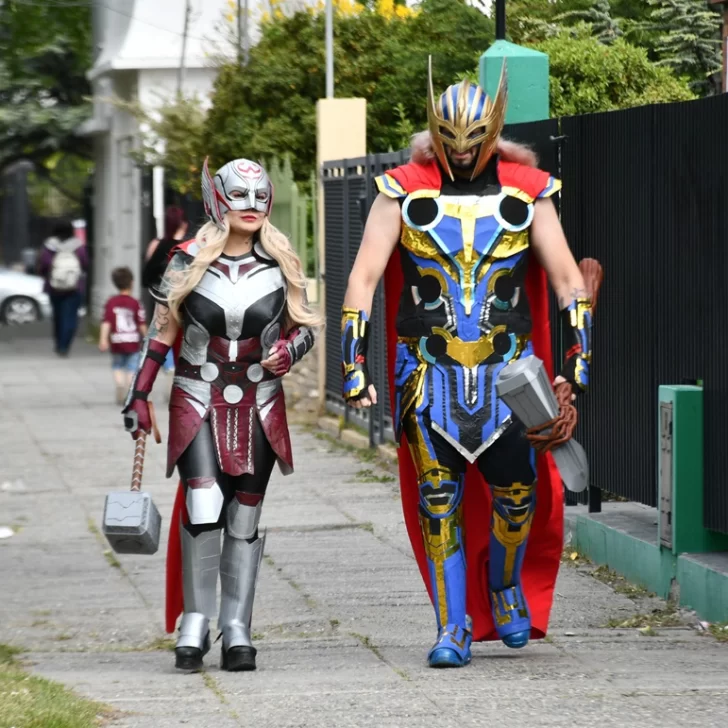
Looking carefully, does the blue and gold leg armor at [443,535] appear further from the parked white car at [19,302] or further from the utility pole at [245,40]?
the parked white car at [19,302]

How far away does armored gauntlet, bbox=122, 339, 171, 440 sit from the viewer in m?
6.18

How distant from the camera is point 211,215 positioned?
6.22 m

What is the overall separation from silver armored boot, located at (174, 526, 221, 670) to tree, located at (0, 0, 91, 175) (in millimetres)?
23934

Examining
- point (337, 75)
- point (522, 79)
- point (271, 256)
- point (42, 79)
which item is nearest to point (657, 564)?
point (271, 256)

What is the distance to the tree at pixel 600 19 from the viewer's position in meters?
15.9

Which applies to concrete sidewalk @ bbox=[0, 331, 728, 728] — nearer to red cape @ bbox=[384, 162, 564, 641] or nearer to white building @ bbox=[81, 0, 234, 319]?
red cape @ bbox=[384, 162, 564, 641]

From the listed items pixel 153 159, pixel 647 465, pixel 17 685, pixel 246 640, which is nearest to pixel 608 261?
pixel 647 465

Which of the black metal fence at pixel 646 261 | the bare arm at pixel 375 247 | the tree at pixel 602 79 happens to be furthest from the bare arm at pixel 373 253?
the tree at pixel 602 79

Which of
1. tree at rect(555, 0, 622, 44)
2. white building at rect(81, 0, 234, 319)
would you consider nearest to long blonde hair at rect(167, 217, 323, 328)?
tree at rect(555, 0, 622, 44)

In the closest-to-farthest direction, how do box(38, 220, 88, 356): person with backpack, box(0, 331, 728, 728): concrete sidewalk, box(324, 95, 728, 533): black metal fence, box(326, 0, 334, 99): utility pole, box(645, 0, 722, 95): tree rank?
box(0, 331, 728, 728): concrete sidewalk < box(324, 95, 728, 533): black metal fence < box(645, 0, 722, 95): tree < box(326, 0, 334, 99): utility pole < box(38, 220, 88, 356): person with backpack

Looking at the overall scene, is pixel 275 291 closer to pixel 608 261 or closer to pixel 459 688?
pixel 459 688

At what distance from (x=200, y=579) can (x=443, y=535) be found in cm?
87

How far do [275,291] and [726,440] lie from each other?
1.88 meters

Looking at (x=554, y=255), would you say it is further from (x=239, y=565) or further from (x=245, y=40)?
(x=245, y=40)
